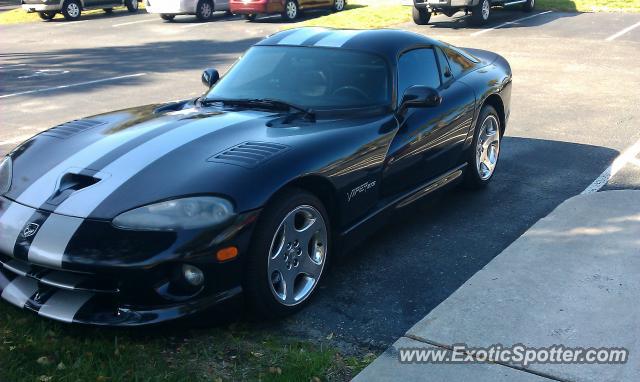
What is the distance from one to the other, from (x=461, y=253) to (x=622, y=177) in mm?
2401

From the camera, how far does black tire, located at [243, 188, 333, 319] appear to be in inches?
149

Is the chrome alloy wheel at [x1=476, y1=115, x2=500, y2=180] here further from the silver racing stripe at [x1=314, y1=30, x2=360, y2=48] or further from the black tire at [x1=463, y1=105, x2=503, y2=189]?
the silver racing stripe at [x1=314, y1=30, x2=360, y2=48]

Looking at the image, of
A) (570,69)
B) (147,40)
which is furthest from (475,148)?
(147,40)

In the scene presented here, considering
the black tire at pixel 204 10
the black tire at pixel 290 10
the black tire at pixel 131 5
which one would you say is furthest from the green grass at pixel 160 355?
the black tire at pixel 131 5

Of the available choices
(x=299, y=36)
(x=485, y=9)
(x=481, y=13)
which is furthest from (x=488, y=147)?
(x=485, y=9)

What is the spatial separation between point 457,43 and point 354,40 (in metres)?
11.6

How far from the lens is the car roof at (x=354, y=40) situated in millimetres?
5363

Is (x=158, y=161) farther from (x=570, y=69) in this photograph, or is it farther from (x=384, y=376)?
(x=570, y=69)

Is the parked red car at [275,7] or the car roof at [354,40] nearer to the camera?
the car roof at [354,40]

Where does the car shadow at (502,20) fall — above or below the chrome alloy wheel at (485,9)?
below

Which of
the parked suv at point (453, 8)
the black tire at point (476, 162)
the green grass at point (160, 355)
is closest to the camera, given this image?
the green grass at point (160, 355)

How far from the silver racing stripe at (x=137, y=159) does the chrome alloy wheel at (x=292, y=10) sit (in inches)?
705

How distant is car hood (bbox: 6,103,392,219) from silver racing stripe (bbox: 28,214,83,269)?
0.06 meters

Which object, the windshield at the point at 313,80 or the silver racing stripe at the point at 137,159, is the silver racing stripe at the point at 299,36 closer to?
the windshield at the point at 313,80
